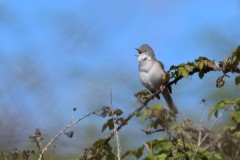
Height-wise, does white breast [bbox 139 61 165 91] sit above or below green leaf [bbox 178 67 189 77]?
above

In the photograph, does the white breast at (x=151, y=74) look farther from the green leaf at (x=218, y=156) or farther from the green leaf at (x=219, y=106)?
the green leaf at (x=218, y=156)

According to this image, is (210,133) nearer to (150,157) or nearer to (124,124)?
(150,157)

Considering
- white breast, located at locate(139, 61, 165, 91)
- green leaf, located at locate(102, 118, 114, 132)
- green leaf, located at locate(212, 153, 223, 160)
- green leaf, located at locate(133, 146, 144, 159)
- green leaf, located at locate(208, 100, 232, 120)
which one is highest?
white breast, located at locate(139, 61, 165, 91)

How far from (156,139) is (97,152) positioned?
50 cm

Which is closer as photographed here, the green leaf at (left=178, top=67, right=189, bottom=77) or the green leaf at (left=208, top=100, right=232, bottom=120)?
the green leaf at (left=208, top=100, right=232, bottom=120)

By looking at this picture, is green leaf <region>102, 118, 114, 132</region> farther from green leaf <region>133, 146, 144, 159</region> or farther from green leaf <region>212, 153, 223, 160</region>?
green leaf <region>212, 153, 223, 160</region>

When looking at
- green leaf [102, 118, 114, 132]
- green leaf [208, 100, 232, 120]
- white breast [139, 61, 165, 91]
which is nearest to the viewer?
green leaf [208, 100, 232, 120]

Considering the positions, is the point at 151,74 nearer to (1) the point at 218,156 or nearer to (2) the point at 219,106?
(2) the point at 219,106

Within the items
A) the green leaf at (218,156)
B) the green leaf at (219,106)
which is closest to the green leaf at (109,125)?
the green leaf at (219,106)

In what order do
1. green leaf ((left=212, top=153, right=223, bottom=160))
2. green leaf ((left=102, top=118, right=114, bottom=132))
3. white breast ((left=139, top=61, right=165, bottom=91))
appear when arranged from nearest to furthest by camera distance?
green leaf ((left=212, top=153, right=223, bottom=160)) → green leaf ((left=102, top=118, right=114, bottom=132)) → white breast ((left=139, top=61, right=165, bottom=91))

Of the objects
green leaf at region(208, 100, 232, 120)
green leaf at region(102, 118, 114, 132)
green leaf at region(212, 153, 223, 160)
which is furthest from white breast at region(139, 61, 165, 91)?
green leaf at region(212, 153, 223, 160)

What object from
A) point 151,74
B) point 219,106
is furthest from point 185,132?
point 151,74

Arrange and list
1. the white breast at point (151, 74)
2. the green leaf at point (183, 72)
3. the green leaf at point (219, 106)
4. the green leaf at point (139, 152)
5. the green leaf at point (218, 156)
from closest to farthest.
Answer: the green leaf at point (218, 156) → the green leaf at point (219, 106) → the green leaf at point (183, 72) → the green leaf at point (139, 152) → the white breast at point (151, 74)

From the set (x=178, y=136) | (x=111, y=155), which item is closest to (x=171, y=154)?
(x=178, y=136)
